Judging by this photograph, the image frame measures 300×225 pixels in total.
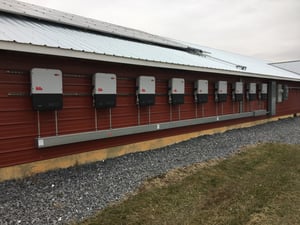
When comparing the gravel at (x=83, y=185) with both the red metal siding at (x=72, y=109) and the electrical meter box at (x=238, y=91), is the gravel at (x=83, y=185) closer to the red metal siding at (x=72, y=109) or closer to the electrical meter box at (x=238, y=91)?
the red metal siding at (x=72, y=109)

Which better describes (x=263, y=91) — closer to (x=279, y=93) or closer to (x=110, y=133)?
(x=279, y=93)

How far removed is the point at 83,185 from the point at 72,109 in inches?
63.3

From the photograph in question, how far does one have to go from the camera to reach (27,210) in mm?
3441

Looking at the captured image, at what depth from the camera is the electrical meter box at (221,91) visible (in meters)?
9.21

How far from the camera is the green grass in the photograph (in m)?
3.48

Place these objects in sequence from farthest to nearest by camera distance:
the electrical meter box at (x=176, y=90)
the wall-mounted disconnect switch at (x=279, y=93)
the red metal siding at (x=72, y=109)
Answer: the wall-mounted disconnect switch at (x=279, y=93), the electrical meter box at (x=176, y=90), the red metal siding at (x=72, y=109)

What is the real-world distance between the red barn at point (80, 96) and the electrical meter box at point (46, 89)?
0.02 metres

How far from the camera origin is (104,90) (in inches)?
223

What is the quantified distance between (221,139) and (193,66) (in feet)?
7.92

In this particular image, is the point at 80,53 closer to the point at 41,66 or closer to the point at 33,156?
the point at 41,66

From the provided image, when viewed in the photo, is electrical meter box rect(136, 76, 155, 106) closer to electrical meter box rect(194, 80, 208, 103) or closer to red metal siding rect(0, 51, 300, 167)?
red metal siding rect(0, 51, 300, 167)

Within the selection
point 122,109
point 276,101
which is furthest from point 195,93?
point 276,101

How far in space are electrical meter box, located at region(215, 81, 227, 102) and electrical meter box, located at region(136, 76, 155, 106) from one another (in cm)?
321

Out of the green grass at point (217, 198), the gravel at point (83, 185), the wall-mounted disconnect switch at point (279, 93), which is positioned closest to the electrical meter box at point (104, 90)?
the gravel at point (83, 185)
